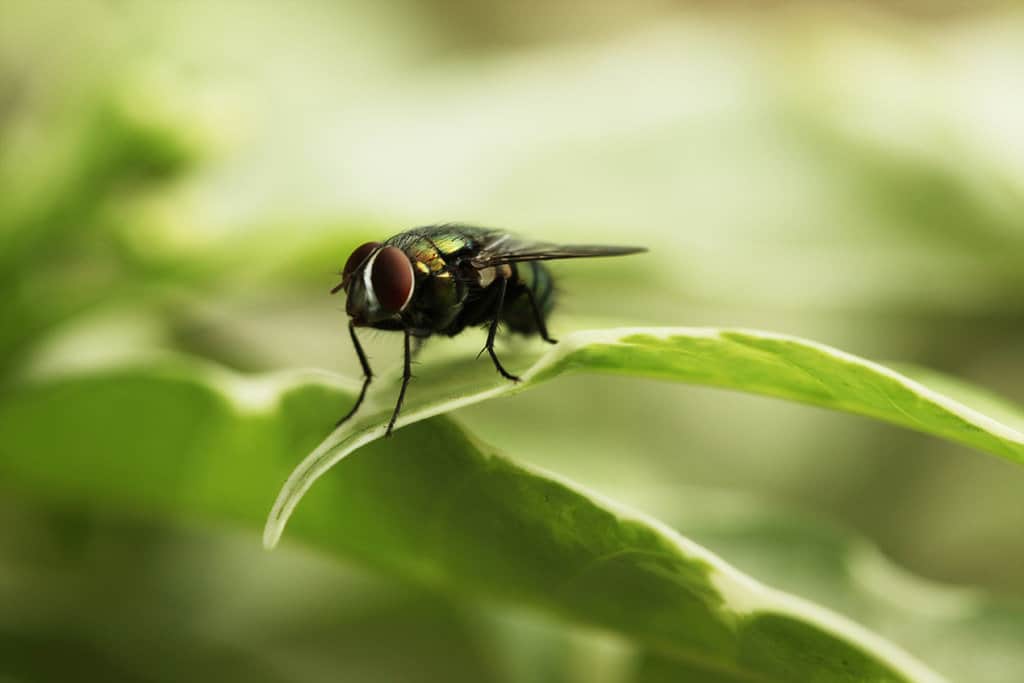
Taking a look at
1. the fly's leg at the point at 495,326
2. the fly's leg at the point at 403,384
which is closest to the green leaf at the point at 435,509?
the fly's leg at the point at 403,384

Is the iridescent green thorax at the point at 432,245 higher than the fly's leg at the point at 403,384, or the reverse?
the iridescent green thorax at the point at 432,245

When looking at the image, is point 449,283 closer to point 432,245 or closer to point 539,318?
point 432,245

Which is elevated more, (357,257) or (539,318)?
(357,257)

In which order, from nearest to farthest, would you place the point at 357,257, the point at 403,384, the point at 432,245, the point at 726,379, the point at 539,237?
the point at 726,379 → the point at 403,384 → the point at 357,257 → the point at 432,245 → the point at 539,237

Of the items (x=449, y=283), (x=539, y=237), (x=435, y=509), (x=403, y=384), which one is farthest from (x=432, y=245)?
(x=539, y=237)

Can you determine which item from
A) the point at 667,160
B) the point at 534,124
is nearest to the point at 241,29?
the point at 534,124

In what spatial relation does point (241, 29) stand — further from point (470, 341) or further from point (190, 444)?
point (190, 444)

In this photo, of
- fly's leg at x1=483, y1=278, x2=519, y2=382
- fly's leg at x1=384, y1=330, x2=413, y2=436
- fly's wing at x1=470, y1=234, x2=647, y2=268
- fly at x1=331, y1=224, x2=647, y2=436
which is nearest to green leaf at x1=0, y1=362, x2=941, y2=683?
fly's leg at x1=384, y1=330, x2=413, y2=436

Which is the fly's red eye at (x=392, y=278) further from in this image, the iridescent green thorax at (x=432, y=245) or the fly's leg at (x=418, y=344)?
the fly's leg at (x=418, y=344)
